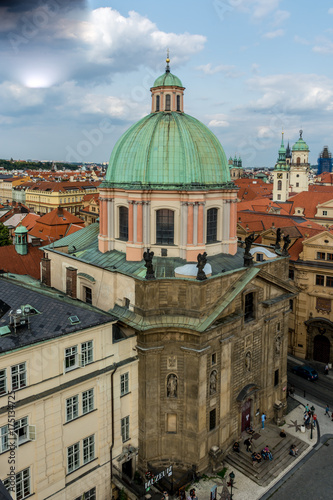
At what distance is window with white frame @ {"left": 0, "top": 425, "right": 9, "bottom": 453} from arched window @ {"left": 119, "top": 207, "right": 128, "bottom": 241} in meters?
20.6

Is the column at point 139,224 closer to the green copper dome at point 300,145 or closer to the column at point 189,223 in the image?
the column at point 189,223

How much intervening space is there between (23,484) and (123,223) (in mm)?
23565

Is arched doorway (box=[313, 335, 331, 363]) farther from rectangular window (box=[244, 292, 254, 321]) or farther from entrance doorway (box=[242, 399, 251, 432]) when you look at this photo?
rectangular window (box=[244, 292, 254, 321])

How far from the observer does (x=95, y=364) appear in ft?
105

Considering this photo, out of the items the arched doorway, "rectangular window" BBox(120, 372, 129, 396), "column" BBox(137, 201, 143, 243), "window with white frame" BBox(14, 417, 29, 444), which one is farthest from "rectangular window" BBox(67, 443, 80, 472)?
the arched doorway

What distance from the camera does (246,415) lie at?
41.8 metres

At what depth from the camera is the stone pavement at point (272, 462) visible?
115 ft

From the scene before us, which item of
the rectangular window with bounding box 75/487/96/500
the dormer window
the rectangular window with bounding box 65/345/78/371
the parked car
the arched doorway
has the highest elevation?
the dormer window

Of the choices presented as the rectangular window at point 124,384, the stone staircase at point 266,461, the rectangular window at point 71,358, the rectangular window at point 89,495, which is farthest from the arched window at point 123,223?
the stone staircase at point 266,461

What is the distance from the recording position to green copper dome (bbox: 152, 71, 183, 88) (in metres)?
42.6

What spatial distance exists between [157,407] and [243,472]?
982 cm

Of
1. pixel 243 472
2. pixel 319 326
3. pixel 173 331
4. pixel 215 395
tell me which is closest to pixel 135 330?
pixel 173 331

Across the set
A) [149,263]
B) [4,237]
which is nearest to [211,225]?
[149,263]

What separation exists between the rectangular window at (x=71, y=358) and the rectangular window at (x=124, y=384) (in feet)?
17.5
